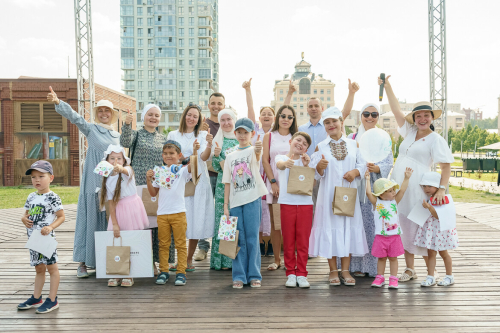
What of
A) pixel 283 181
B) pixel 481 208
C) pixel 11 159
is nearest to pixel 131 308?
pixel 283 181

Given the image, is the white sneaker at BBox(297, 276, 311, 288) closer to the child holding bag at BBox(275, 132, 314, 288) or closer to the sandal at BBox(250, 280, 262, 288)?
the child holding bag at BBox(275, 132, 314, 288)

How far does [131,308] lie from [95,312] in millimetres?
303

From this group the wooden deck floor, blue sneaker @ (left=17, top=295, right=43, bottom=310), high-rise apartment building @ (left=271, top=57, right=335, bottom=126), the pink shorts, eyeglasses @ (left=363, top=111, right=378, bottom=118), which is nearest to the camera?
the wooden deck floor

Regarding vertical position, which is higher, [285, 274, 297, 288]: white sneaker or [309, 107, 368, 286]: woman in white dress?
[309, 107, 368, 286]: woman in white dress

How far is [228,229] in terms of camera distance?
4348mm

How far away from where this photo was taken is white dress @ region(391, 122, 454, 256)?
446 cm

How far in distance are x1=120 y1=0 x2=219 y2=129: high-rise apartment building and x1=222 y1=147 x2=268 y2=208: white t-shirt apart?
74417 millimetres

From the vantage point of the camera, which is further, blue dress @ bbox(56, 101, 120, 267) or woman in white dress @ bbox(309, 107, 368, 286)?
blue dress @ bbox(56, 101, 120, 267)

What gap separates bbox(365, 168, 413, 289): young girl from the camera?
14.1 feet

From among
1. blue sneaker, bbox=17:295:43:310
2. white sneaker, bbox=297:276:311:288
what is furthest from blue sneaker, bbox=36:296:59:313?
white sneaker, bbox=297:276:311:288

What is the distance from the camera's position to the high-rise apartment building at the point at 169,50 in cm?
7881

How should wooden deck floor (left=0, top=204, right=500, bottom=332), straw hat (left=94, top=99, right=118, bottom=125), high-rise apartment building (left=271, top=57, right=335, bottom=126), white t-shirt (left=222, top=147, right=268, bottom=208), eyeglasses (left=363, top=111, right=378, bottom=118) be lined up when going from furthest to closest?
high-rise apartment building (left=271, top=57, right=335, bottom=126), straw hat (left=94, top=99, right=118, bottom=125), eyeglasses (left=363, top=111, right=378, bottom=118), white t-shirt (left=222, top=147, right=268, bottom=208), wooden deck floor (left=0, top=204, right=500, bottom=332)

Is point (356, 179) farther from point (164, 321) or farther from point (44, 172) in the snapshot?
point (44, 172)

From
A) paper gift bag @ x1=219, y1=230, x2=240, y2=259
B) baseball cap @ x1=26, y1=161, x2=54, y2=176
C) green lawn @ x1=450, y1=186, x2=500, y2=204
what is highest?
baseball cap @ x1=26, y1=161, x2=54, y2=176
